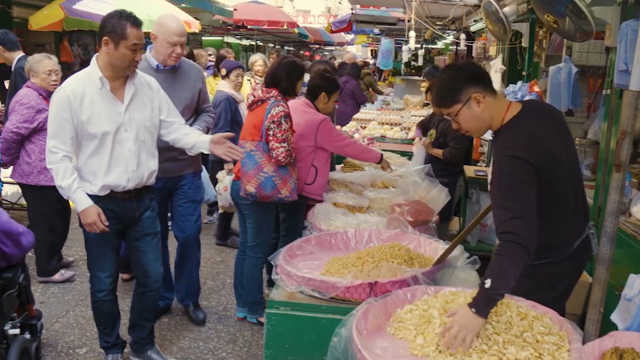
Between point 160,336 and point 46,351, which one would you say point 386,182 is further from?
point 46,351

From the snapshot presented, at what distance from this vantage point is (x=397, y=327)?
7.10ft

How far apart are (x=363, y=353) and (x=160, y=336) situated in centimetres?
223

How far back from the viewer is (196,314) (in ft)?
13.0

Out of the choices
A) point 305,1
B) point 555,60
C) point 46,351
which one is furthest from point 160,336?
point 305,1

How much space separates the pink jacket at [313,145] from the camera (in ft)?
12.3

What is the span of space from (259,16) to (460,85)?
38.8 feet

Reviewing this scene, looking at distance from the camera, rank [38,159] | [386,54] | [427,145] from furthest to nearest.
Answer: [386,54]
[427,145]
[38,159]

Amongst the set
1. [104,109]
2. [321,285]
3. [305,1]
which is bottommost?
[321,285]

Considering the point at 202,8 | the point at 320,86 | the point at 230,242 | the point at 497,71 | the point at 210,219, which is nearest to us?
the point at 320,86

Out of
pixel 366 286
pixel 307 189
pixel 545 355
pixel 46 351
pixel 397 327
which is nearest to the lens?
pixel 545 355

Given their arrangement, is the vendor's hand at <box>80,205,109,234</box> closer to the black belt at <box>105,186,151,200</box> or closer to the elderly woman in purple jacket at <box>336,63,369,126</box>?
the black belt at <box>105,186,151,200</box>

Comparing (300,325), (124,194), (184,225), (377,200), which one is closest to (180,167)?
(184,225)

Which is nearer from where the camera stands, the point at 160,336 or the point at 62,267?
the point at 160,336

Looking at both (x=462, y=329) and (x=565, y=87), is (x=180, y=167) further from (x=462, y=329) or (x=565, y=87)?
(x=565, y=87)
